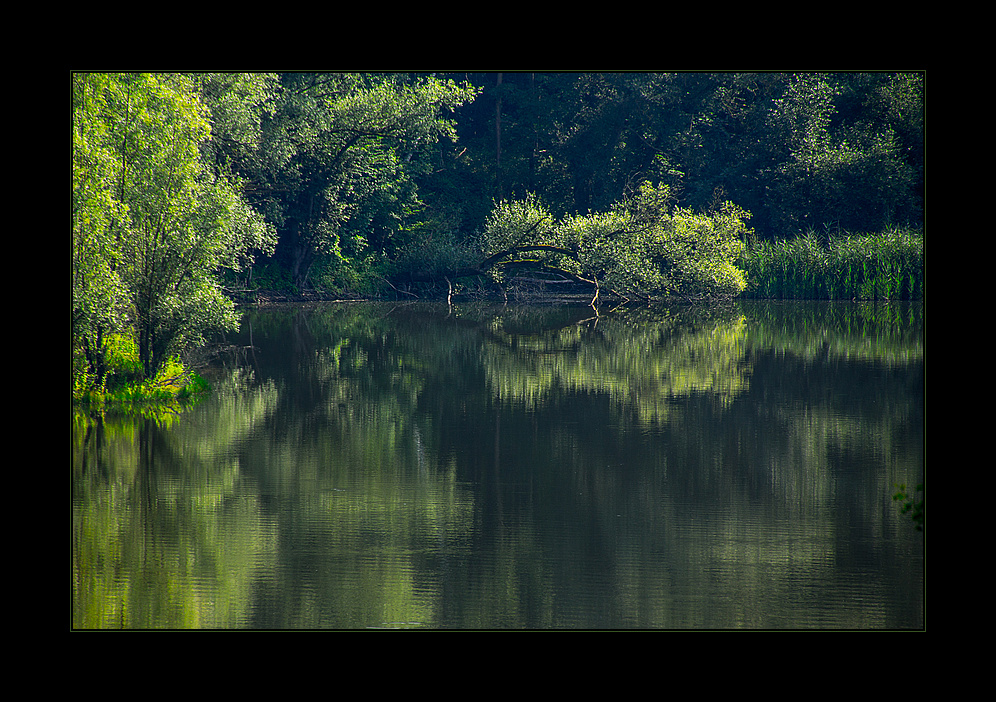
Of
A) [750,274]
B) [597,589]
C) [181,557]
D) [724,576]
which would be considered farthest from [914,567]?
[750,274]

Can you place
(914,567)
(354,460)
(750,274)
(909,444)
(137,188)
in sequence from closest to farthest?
(914,567) < (354,460) < (909,444) < (137,188) < (750,274)

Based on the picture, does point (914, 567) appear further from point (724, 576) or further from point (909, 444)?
point (909, 444)

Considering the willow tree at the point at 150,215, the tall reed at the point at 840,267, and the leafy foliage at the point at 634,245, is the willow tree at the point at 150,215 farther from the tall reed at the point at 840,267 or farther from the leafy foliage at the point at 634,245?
the tall reed at the point at 840,267

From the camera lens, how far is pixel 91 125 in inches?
505

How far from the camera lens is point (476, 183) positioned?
40156 millimetres

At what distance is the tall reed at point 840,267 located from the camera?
31.8 metres

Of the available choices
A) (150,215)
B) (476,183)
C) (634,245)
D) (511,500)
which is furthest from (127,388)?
(476,183)

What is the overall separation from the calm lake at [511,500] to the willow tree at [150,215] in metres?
1.28

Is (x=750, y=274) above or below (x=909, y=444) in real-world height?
above

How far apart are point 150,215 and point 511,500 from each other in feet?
24.1

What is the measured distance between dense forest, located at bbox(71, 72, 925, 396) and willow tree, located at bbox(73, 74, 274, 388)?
0.03 m

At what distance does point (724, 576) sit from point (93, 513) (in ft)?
16.1

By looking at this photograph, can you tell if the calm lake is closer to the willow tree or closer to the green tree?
the willow tree

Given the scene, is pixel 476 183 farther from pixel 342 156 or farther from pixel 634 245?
pixel 634 245
